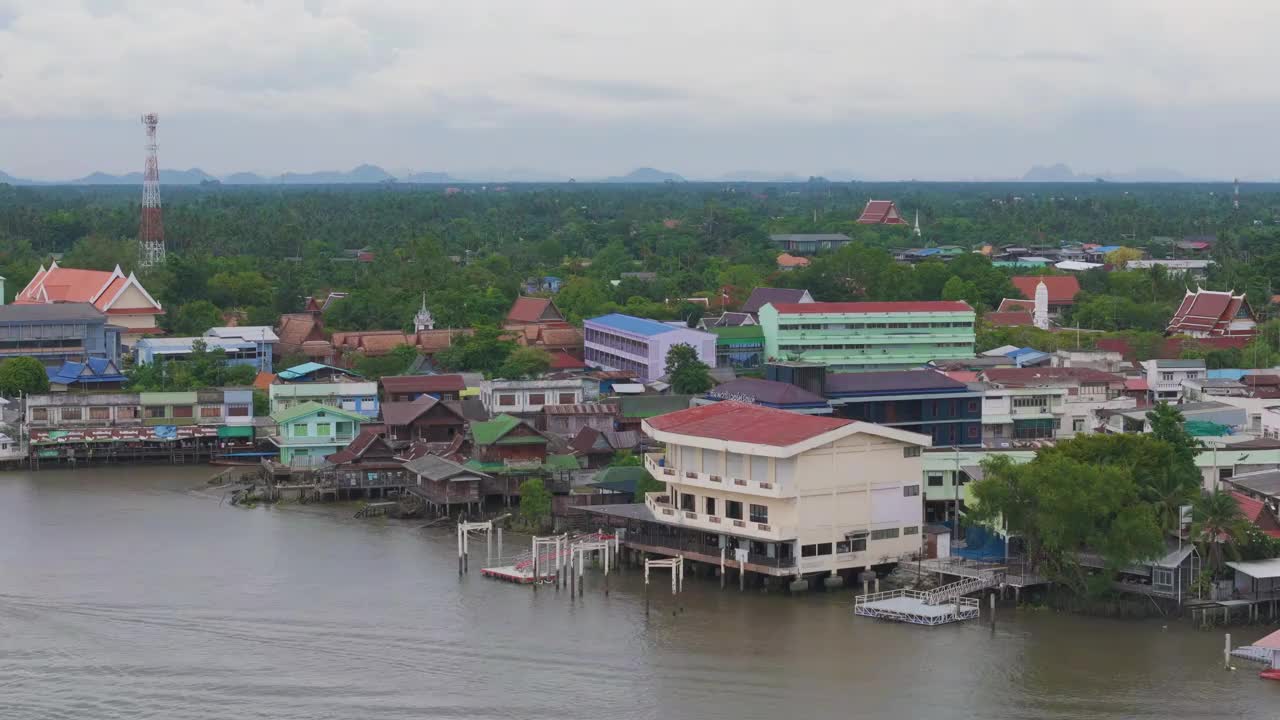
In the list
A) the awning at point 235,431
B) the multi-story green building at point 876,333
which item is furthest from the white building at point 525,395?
the multi-story green building at point 876,333

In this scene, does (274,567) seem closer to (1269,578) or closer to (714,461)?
(714,461)

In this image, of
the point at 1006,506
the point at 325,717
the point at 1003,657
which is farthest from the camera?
the point at 1006,506

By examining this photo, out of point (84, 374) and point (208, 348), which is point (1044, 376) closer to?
point (208, 348)

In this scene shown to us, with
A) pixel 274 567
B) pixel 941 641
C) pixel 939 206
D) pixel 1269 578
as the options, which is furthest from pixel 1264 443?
pixel 939 206

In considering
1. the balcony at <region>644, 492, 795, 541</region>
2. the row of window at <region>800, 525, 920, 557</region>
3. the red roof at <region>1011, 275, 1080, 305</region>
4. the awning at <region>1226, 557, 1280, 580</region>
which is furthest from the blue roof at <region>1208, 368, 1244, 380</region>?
the balcony at <region>644, 492, 795, 541</region>

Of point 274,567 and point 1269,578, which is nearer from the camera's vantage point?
point 1269,578

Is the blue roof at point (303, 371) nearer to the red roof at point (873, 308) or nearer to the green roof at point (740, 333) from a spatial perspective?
the green roof at point (740, 333)

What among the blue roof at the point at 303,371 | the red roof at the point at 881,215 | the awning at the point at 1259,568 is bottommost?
the awning at the point at 1259,568
